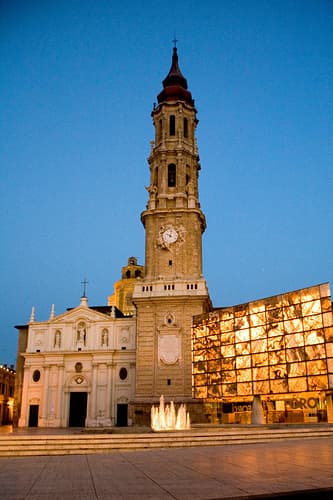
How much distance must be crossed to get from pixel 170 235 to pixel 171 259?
2.47 m

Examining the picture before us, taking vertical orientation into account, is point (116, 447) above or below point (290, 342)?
below

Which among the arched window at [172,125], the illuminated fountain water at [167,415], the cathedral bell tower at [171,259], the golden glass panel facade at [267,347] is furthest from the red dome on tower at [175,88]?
the illuminated fountain water at [167,415]

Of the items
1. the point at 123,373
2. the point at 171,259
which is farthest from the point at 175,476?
the point at 123,373

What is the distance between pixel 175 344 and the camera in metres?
44.7

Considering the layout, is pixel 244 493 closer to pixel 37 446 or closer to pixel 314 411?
pixel 37 446

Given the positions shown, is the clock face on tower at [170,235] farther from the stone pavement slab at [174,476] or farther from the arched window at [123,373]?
the stone pavement slab at [174,476]

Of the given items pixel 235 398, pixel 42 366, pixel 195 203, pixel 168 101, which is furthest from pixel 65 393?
pixel 168 101

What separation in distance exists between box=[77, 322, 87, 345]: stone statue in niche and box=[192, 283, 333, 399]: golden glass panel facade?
13983 mm

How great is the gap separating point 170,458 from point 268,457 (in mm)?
2686

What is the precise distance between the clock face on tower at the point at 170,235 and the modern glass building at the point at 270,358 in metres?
9.01

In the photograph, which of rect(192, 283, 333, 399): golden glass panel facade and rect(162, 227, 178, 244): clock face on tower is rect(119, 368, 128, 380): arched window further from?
rect(162, 227, 178, 244): clock face on tower

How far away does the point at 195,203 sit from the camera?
49781 millimetres

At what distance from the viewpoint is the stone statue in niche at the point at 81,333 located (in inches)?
2044

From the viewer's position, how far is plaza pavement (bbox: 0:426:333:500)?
8367 millimetres
